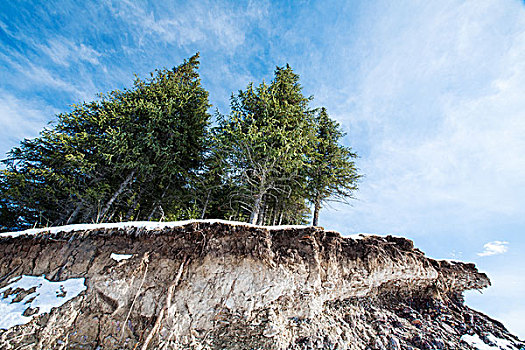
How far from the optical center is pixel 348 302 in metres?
5.74

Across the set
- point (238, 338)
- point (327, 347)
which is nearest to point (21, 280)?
point (238, 338)

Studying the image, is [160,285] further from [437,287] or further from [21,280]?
[437,287]

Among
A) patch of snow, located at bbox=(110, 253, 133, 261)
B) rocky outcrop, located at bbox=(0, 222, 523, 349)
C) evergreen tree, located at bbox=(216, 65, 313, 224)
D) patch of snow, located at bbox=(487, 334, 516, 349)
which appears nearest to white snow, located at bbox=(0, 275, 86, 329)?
rocky outcrop, located at bbox=(0, 222, 523, 349)

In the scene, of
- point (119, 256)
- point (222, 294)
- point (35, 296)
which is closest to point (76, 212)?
point (35, 296)

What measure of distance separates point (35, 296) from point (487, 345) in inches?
461

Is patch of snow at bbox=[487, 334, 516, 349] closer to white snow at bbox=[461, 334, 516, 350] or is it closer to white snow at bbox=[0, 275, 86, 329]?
white snow at bbox=[461, 334, 516, 350]

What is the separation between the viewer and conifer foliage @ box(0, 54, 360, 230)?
372 inches

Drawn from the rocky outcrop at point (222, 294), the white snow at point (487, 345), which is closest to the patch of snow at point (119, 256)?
the rocky outcrop at point (222, 294)

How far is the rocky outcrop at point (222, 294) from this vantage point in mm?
4254

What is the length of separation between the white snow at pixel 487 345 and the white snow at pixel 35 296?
10312 mm

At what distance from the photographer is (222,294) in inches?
184

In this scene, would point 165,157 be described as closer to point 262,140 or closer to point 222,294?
point 262,140

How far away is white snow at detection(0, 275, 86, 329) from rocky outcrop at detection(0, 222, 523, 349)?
3 cm

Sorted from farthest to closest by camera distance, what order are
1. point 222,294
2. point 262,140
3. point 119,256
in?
point 262,140 → point 119,256 → point 222,294
